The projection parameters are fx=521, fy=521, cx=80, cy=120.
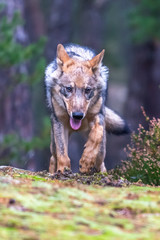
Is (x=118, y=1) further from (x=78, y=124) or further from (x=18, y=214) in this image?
(x=18, y=214)

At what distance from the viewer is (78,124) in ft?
25.4

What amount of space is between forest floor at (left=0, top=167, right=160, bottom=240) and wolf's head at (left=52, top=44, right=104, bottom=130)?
2419mm

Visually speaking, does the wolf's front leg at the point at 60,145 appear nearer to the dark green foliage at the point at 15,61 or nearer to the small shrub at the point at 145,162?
the small shrub at the point at 145,162

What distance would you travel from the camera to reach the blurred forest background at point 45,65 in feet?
46.1

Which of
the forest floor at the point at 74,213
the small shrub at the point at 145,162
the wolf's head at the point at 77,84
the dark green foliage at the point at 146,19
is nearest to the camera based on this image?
the forest floor at the point at 74,213

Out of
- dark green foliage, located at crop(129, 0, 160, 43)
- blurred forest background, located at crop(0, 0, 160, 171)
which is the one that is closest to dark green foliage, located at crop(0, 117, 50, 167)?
blurred forest background, located at crop(0, 0, 160, 171)

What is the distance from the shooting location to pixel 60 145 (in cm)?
813

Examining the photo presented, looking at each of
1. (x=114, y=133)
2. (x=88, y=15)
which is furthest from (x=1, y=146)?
(x=88, y=15)

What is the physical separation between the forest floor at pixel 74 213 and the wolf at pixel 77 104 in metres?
2.42

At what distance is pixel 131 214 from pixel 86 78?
3819 mm

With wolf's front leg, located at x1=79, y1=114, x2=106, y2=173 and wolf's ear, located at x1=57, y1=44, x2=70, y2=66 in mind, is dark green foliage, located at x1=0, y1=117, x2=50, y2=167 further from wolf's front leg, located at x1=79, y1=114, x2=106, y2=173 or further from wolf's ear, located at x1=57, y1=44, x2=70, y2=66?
wolf's front leg, located at x1=79, y1=114, x2=106, y2=173

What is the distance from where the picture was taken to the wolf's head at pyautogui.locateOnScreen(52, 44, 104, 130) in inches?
300

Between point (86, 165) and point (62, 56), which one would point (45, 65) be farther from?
point (86, 165)

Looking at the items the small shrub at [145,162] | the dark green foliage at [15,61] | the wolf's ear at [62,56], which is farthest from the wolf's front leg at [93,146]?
the dark green foliage at [15,61]
